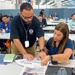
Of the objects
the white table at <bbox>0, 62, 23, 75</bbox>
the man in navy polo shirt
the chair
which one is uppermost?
the man in navy polo shirt

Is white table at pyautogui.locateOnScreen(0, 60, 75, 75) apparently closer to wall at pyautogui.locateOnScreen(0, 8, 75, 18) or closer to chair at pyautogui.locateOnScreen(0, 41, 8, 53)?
chair at pyautogui.locateOnScreen(0, 41, 8, 53)

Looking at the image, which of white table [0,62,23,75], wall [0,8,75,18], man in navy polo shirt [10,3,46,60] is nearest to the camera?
white table [0,62,23,75]

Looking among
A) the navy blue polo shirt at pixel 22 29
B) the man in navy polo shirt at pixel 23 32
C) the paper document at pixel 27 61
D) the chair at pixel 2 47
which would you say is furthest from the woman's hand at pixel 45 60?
the chair at pixel 2 47

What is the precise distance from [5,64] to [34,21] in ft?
2.26

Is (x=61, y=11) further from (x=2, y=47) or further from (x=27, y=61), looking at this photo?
(x=27, y=61)

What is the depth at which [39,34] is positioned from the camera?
222 cm

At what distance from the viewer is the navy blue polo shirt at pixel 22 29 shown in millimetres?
2146

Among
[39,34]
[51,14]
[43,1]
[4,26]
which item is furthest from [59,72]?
[43,1]

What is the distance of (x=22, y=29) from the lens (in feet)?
7.15

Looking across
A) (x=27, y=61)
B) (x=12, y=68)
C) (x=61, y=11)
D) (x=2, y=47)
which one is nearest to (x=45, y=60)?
(x=27, y=61)

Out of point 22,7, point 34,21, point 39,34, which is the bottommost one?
point 39,34

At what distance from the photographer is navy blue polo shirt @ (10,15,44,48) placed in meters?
2.15

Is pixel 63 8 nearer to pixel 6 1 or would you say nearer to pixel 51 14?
pixel 51 14

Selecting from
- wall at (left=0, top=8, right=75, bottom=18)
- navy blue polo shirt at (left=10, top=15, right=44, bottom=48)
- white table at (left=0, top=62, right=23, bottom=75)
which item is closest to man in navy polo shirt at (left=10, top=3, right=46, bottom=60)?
navy blue polo shirt at (left=10, top=15, right=44, bottom=48)
